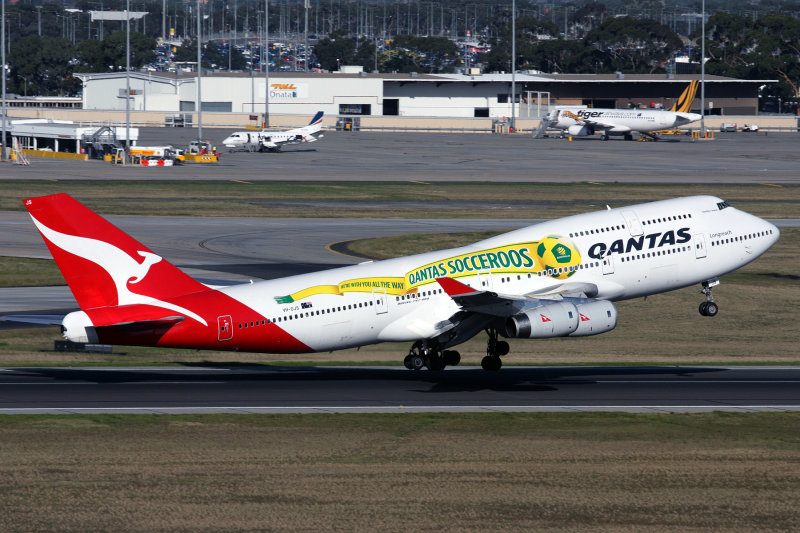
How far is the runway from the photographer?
3991cm

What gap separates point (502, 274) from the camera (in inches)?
1722

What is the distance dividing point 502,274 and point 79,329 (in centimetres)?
1590

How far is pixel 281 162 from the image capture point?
157500 millimetres

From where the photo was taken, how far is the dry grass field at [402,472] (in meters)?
26.8

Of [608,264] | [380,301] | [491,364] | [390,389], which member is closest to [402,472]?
[380,301]

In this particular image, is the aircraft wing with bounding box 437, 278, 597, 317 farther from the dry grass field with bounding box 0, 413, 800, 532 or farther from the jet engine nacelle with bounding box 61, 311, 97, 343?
the jet engine nacelle with bounding box 61, 311, 97, 343

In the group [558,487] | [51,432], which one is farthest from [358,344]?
[558,487]

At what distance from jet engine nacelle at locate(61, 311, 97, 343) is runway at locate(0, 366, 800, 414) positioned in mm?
2502

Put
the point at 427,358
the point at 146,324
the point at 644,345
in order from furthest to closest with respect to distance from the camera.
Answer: the point at 644,345 < the point at 427,358 < the point at 146,324

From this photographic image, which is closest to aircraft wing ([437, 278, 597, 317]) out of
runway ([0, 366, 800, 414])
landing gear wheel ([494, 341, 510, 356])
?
landing gear wheel ([494, 341, 510, 356])

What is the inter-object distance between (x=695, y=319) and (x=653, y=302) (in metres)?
4.40

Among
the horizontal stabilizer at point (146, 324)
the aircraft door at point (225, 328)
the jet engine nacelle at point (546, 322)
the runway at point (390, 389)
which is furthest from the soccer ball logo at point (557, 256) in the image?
the horizontal stabilizer at point (146, 324)

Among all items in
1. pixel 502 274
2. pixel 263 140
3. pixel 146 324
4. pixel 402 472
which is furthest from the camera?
pixel 263 140

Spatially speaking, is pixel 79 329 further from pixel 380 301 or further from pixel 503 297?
pixel 503 297
